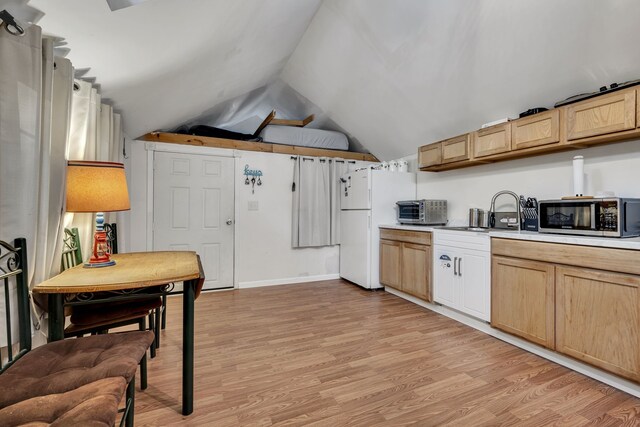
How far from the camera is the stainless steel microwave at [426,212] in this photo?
3.68 m

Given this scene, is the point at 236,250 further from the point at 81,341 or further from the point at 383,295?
the point at 81,341

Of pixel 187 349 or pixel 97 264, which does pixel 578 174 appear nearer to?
pixel 187 349

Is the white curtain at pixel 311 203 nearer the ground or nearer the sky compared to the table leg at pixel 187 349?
nearer the sky

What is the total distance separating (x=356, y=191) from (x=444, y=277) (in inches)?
68.5

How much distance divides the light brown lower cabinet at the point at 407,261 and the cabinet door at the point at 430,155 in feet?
2.86

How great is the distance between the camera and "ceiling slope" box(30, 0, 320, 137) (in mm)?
1490

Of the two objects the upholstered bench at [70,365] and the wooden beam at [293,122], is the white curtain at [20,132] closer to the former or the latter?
the upholstered bench at [70,365]

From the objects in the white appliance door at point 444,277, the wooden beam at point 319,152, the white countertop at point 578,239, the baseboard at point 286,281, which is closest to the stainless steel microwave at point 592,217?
the white countertop at point 578,239

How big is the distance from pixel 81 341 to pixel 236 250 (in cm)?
291

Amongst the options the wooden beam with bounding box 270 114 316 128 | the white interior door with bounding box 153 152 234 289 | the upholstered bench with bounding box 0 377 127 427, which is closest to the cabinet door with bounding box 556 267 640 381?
the upholstered bench with bounding box 0 377 127 427

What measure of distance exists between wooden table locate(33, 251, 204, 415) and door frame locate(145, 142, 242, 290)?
2.00m

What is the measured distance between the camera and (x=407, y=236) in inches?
145

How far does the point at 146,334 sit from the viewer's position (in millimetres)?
1468

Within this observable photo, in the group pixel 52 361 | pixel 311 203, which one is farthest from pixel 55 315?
pixel 311 203
